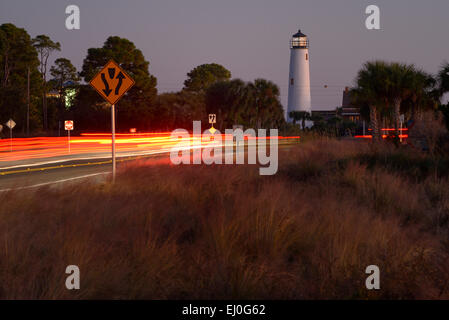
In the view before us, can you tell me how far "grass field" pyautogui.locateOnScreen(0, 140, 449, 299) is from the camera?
→ 4.88m

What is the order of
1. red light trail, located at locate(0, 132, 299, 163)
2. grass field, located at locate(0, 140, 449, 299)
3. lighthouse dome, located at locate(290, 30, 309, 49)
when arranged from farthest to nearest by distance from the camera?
lighthouse dome, located at locate(290, 30, 309, 49) → red light trail, located at locate(0, 132, 299, 163) → grass field, located at locate(0, 140, 449, 299)

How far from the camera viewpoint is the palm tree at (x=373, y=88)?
36562 mm

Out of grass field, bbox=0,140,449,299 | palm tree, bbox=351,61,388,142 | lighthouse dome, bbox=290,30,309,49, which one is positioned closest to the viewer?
grass field, bbox=0,140,449,299

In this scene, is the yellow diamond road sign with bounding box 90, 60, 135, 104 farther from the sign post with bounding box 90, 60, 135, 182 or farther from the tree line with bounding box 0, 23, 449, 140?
the tree line with bounding box 0, 23, 449, 140

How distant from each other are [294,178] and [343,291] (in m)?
8.89

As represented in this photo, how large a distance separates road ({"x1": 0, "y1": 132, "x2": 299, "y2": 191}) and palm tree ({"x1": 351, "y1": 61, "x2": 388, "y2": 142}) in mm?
6118

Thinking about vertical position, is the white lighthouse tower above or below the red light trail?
above

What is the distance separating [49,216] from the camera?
6.93 m

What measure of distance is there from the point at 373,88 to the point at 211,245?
3365 centimetres

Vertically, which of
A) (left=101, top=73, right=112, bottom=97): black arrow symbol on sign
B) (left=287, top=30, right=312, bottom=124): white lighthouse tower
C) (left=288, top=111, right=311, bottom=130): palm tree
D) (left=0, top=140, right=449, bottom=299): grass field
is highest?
(left=287, top=30, right=312, bottom=124): white lighthouse tower

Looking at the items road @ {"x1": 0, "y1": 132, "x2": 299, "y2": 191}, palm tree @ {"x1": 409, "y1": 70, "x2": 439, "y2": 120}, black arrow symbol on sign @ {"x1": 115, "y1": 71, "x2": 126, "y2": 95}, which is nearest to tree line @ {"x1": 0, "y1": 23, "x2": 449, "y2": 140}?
palm tree @ {"x1": 409, "y1": 70, "x2": 439, "y2": 120}
